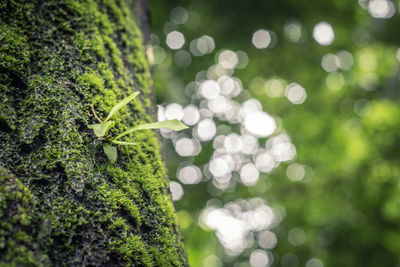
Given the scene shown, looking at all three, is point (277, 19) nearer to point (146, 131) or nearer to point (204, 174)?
point (146, 131)

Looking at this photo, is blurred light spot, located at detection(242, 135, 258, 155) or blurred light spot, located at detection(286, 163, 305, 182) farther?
blurred light spot, located at detection(242, 135, 258, 155)

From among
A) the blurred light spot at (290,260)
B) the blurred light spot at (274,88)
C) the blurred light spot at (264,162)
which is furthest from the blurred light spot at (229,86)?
the blurred light spot at (290,260)

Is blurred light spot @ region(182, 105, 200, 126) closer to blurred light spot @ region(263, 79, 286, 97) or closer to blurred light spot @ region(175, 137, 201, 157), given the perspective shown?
blurred light spot @ region(175, 137, 201, 157)

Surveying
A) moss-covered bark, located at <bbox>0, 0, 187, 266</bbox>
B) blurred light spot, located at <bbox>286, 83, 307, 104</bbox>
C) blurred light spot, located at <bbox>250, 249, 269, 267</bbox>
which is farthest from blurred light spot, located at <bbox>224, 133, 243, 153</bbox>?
moss-covered bark, located at <bbox>0, 0, 187, 266</bbox>

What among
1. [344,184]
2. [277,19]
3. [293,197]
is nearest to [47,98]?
[277,19]

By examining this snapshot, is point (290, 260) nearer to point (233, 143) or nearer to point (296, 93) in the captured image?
point (233, 143)

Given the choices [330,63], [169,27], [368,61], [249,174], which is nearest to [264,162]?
[249,174]
